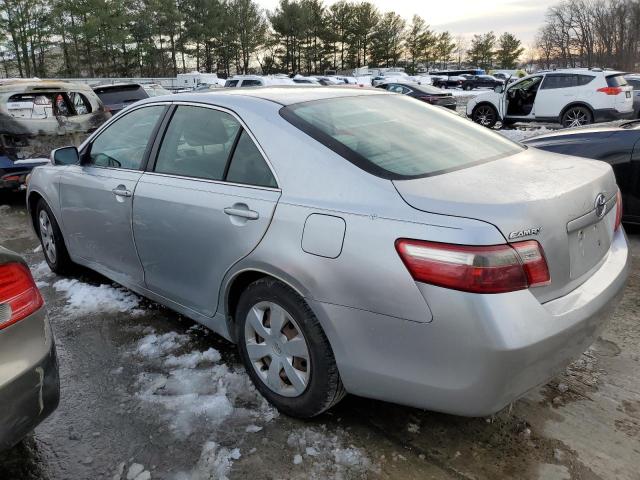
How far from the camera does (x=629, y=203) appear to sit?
483 cm

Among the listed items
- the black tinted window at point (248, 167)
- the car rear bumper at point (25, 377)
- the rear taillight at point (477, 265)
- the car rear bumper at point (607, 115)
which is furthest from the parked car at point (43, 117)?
the car rear bumper at point (607, 115)

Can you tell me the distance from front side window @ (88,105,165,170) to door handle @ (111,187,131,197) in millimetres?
156

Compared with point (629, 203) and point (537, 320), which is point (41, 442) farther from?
point (629, 203)

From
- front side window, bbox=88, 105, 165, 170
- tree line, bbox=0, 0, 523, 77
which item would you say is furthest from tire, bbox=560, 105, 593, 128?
tree line, bbox=0, 0, 523, 77

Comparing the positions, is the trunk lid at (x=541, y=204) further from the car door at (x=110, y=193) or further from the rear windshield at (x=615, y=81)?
the rear windshield at (x=615, y=81)

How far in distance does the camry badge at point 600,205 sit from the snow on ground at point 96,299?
9.95 feet

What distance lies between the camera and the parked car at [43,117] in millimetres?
7020

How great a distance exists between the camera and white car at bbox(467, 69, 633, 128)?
12.5 meters

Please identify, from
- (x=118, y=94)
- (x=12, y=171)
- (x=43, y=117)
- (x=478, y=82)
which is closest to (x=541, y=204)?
(x=12, y=171)

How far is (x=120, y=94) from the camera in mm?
12992

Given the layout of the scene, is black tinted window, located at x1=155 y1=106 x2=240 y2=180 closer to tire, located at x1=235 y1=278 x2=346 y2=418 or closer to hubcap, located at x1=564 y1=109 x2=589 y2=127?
tire, located at x1=235 y1=278 x2=346 y2=418

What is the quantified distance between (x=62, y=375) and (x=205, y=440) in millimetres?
1178

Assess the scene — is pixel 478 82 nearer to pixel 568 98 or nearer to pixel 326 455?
pixel 568 98

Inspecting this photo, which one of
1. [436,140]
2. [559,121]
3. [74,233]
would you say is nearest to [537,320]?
[436,140]
